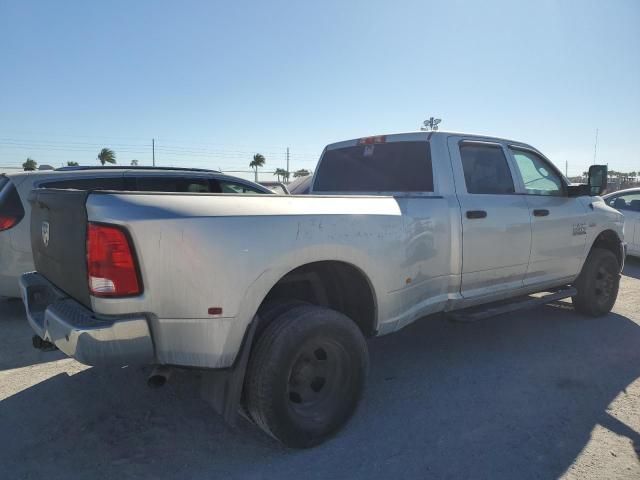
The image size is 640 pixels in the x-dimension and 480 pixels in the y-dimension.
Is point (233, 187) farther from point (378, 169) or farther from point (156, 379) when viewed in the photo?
point (156, 379)

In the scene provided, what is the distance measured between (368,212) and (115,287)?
1.57 m

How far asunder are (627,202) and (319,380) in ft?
30.0

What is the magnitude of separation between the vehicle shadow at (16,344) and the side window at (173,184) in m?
1.91

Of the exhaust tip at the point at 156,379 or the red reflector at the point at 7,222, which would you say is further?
the red reflector at the point at 7,222

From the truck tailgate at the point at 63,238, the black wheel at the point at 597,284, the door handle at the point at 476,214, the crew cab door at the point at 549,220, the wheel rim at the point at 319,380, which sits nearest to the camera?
the truck tailgate at the point at 63,238

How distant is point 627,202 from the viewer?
9477mm

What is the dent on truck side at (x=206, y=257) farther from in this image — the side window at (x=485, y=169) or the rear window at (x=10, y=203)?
the rear window at (x=10, y=203)

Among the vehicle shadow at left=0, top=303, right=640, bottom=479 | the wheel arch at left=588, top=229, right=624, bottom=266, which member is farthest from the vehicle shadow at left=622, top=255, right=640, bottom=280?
the vehicle shadow at left=0, top=303, right=640, bottom=479

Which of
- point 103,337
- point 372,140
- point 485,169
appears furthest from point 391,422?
point 372,140

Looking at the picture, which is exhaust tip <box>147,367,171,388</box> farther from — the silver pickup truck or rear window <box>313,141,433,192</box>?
rear window <box>313,141,433,192</box>

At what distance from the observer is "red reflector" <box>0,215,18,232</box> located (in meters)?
4.82

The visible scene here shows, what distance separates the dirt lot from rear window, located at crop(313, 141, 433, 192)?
5.09 feet

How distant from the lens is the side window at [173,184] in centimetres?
555

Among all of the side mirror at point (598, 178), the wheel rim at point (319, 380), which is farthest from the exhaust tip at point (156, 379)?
the side mirror at point (598, 178)
